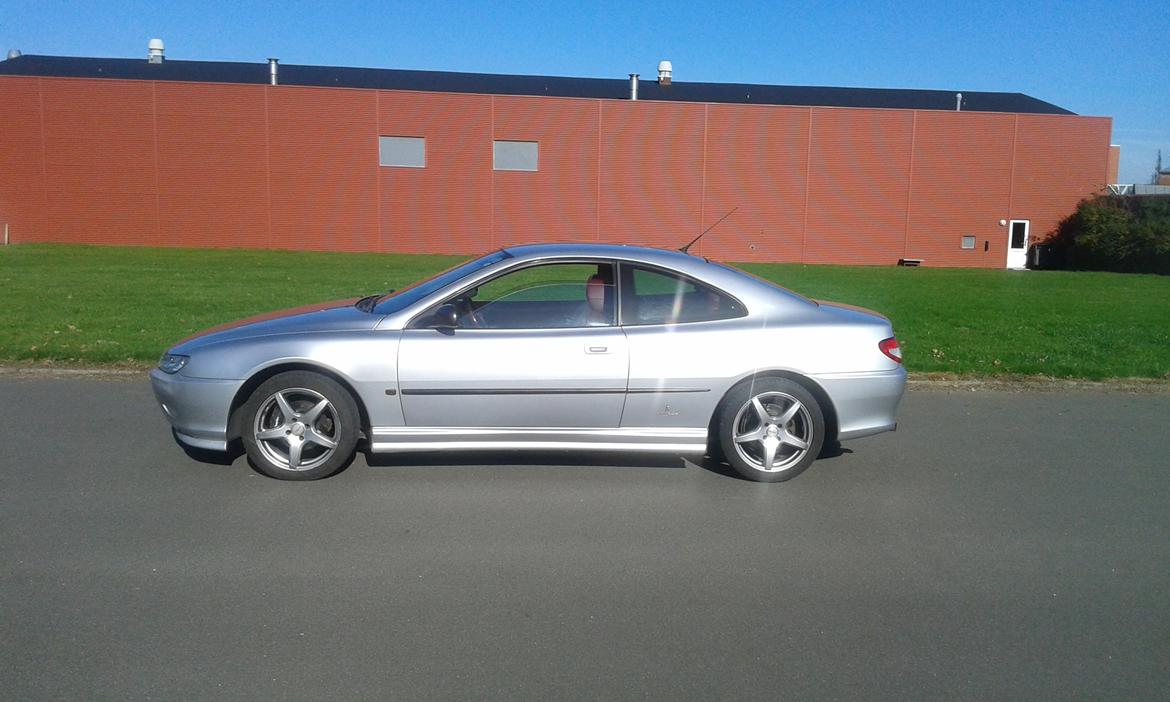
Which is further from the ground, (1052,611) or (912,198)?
(912,198)

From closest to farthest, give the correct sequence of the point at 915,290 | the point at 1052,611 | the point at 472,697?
the point at 472,697 < the point at 1052,611 < the point at 915,290

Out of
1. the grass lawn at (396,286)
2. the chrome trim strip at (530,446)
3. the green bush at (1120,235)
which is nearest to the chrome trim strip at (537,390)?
the chrome trim strip at (530,446)

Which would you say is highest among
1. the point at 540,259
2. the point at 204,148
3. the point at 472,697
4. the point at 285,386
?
the point at 204,148

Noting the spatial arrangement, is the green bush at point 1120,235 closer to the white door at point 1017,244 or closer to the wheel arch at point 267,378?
the white door at point 1017,244

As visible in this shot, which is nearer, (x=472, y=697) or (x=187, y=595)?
(x=472, y=697)

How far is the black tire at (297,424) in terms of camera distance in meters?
5.88

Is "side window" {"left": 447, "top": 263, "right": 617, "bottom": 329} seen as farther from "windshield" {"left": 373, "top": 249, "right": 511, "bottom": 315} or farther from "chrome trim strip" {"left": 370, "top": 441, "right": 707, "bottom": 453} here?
"chrome trim strip" {"left": 370, "top": 441, "right": 707, "bottom": 453}

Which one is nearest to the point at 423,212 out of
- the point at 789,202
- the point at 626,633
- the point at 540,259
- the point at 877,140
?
the point at 789,202

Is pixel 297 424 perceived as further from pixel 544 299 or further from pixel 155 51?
pixel 155 51

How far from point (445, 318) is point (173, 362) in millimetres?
1648

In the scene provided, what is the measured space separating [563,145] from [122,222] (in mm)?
16729

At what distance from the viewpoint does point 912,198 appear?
133 feet

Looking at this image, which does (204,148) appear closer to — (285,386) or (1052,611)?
(285,386)

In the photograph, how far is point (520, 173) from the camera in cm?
3962
